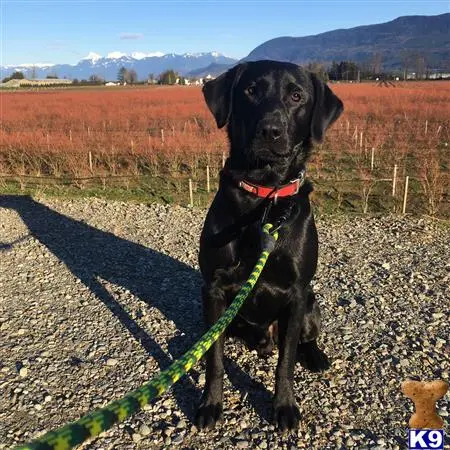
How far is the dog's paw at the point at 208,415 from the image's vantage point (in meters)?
2.83

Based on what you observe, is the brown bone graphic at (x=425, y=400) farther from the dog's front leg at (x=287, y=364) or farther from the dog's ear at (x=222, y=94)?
the dog's ear at (x=222, y=94)

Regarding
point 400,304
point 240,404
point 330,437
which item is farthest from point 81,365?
point 400,304

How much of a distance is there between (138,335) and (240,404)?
1.31 metres

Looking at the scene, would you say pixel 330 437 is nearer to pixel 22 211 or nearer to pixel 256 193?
pixel 256 193

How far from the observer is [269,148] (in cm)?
259

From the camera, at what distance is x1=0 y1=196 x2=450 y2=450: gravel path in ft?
→ 9.48

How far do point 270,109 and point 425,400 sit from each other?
1.95 metres

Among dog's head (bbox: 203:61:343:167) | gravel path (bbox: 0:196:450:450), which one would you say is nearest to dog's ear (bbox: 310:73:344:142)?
dog's head (bbox: 203:61:343:167)

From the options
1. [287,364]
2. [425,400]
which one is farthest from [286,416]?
[425,400]

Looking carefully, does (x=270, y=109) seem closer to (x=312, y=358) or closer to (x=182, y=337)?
(x=312, y=358)

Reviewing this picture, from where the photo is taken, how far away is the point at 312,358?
3.45 m

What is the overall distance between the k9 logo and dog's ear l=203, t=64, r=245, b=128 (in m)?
2.04

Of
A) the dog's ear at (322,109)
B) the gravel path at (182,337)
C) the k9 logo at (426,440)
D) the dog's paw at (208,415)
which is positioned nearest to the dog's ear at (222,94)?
the dog's ear at (322,109)

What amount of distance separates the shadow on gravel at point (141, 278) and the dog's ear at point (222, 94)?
5.71 ft
